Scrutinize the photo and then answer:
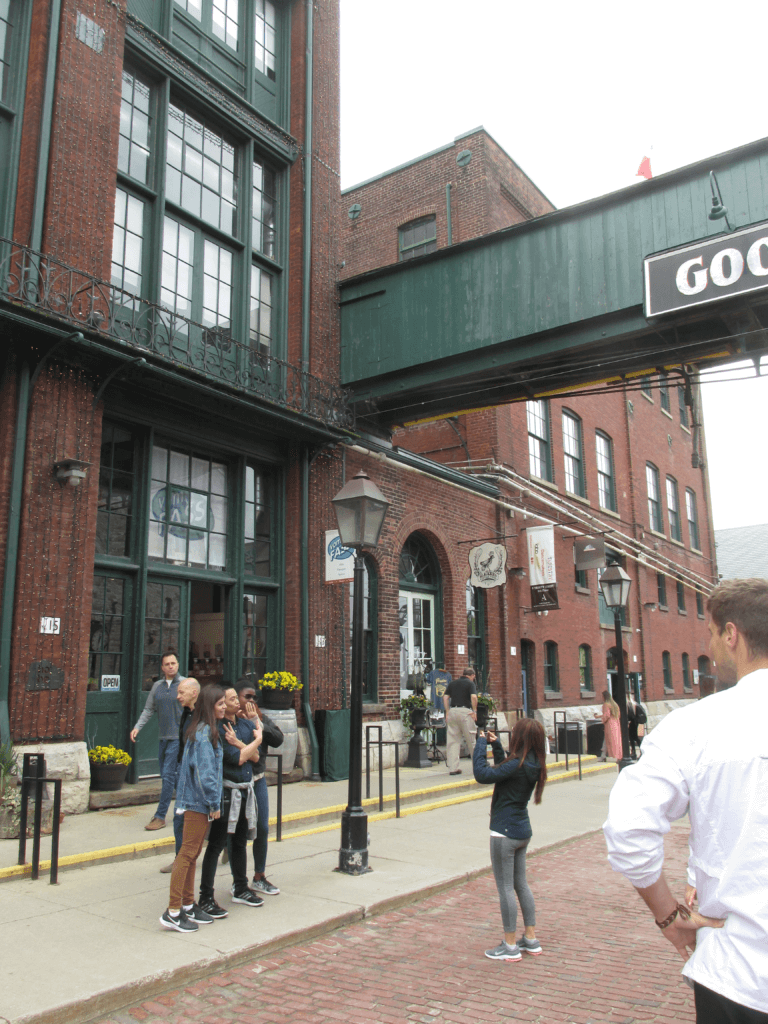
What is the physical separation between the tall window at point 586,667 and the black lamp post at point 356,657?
15920mm

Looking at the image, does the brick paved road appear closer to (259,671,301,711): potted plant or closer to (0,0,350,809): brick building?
(0,0,350,809): brick building

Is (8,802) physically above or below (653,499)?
below

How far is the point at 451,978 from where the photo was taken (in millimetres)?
4938

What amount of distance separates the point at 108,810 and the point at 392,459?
8189 mm

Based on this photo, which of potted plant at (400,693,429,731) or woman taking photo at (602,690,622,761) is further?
woman taking photo at (602,690,622,761)

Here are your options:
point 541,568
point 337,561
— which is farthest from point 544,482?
point 337,561

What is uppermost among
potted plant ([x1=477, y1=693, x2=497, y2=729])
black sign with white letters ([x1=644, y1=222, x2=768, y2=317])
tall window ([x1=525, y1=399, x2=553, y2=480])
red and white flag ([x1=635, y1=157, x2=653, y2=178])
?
red and white flag ([x1=635, y1=157, x2=653, y2=178])

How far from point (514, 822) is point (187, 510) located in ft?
25.9

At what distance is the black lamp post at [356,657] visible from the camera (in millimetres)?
7340

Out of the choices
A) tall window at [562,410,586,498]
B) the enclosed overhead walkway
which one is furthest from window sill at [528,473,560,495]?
the enclosed overhead walkway

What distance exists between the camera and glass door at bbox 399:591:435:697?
16.0 metres

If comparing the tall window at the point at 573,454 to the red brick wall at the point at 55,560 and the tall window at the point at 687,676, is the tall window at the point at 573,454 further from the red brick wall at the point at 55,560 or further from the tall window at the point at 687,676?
the red brick wall at the point at 55,560

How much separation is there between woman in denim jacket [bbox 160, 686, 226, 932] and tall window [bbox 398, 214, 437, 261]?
18.3 metres

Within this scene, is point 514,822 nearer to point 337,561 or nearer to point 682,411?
point 337,561
